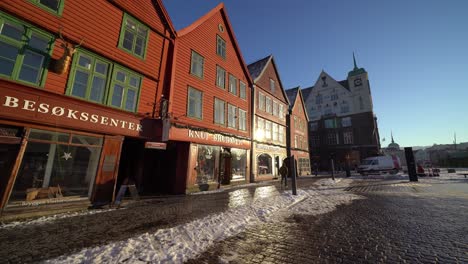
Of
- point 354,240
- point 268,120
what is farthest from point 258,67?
point 354,240

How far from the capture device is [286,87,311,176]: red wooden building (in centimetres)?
2708

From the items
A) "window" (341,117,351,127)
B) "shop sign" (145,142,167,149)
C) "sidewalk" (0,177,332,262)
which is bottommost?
"sidewalk" (0,177,332,262)

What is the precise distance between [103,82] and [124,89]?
94cm

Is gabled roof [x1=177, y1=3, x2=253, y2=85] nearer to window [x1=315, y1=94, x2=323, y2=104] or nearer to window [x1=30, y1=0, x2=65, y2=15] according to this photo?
window [x1=30, y1=0, x2=65, y2=15]

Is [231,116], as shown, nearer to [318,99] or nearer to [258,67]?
[258,67]

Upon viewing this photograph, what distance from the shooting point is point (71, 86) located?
7.78m

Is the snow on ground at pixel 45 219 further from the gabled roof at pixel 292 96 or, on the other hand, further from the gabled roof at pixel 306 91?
the gabled roof at pixel 306 91

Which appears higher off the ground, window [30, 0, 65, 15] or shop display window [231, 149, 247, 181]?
window [30, 0, 65, 15]

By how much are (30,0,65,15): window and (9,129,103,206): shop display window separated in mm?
4782

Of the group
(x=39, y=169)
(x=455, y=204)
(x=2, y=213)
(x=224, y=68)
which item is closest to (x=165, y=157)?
(x=39, y=169)

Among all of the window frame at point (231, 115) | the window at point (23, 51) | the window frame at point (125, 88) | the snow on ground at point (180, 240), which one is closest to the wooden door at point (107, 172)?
the window frame at point (125, 88)

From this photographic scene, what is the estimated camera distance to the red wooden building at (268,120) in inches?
776

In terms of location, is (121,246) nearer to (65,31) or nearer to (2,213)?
(2,213)

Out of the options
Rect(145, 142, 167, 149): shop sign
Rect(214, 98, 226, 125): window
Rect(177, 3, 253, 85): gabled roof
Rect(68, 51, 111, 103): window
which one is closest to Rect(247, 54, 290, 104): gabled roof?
Rect(177, 3, 253, 85): gabled roof
